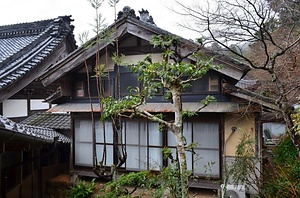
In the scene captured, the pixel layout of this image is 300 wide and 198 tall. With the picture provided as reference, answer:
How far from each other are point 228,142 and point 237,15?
152 inches

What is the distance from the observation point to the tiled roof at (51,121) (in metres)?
12.4

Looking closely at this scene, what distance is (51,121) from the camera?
42.5 feet

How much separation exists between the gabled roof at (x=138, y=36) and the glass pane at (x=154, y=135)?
277 centimetres

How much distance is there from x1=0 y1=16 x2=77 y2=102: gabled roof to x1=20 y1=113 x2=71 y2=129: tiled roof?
2552mm

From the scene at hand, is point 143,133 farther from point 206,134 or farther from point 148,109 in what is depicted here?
point 206,134

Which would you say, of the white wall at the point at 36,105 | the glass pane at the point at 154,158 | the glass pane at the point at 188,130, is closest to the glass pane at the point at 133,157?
the glass pane at the point at 154,158

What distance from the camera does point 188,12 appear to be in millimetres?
7949

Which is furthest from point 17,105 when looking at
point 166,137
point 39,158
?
point 166,137

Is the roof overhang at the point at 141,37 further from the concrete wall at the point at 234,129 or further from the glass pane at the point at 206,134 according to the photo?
the glass pane at the point at 206,134

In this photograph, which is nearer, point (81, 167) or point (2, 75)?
point (2, 75)

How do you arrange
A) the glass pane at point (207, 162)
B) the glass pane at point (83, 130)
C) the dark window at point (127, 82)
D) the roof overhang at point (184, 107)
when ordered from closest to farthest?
the roof overhang at point (184, 107) → the glass pane at point (207, 162) → the dark window at point (127, 82) → the glass pane at point (83, 130)

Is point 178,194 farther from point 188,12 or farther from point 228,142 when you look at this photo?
point 188,12

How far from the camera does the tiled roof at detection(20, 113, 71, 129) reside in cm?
1240

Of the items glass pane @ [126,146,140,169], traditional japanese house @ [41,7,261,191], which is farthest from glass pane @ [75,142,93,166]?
glass pane @ [126,146,140,169]
